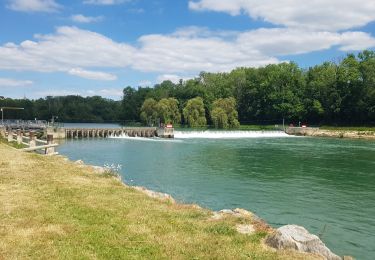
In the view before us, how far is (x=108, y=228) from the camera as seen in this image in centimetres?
1227

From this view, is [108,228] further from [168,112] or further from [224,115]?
[168,112]

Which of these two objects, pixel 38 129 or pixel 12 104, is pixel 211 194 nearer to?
pixel 38 129

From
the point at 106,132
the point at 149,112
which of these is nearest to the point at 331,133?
the point at 106,132

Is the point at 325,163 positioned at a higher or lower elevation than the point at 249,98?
lower

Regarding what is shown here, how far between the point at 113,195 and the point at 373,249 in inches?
397

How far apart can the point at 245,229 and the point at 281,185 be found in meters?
17.0

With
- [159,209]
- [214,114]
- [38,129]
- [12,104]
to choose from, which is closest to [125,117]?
[12,104]

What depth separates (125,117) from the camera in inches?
7052

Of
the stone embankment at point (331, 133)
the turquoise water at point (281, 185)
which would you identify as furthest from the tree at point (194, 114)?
the turquoise water at point (281, 185)

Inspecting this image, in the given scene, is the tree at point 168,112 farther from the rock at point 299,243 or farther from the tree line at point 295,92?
the rock at point 299,243

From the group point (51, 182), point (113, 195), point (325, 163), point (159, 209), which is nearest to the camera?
point (159, 209)

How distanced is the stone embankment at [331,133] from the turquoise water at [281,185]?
137 ft

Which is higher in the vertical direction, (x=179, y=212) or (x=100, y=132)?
(x=100, y=132)

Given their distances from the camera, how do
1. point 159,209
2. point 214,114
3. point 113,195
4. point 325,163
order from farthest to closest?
point 214,114
point 325,163
point 113,195
point 159,209
